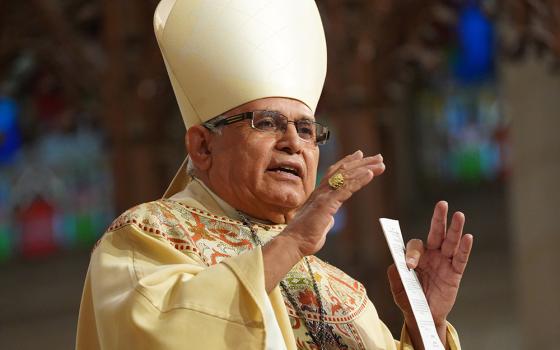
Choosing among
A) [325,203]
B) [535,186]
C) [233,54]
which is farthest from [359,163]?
[535,186]

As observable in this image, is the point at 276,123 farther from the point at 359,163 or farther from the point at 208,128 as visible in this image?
the point at 359,163

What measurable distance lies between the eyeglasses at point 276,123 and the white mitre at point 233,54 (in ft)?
0.23

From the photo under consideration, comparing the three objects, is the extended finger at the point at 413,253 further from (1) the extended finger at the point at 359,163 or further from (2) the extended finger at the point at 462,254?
(1) the extended finger at the point at 359,163

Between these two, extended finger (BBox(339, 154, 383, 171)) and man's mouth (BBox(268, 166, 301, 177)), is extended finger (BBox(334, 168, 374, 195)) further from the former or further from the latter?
man's mouth (BBox(268, 166, 301, 177))

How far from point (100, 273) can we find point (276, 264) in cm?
48

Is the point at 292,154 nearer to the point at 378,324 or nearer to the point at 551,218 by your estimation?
the point at 378,324

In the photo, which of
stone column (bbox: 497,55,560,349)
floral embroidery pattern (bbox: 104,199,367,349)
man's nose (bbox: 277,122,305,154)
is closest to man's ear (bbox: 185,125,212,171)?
floral embroidery pattern (bbox: 104,199,367,349)

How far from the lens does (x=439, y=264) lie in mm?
4363

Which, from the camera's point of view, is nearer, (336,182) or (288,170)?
(336,182)

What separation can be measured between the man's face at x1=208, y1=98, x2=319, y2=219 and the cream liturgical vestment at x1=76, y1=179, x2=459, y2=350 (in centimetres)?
9

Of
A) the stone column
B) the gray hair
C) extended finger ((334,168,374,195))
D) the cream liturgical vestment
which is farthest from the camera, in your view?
the stone column

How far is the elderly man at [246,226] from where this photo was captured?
389 centimetres

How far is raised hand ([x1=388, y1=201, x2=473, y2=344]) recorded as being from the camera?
14.2 feet

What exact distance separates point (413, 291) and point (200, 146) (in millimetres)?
735
